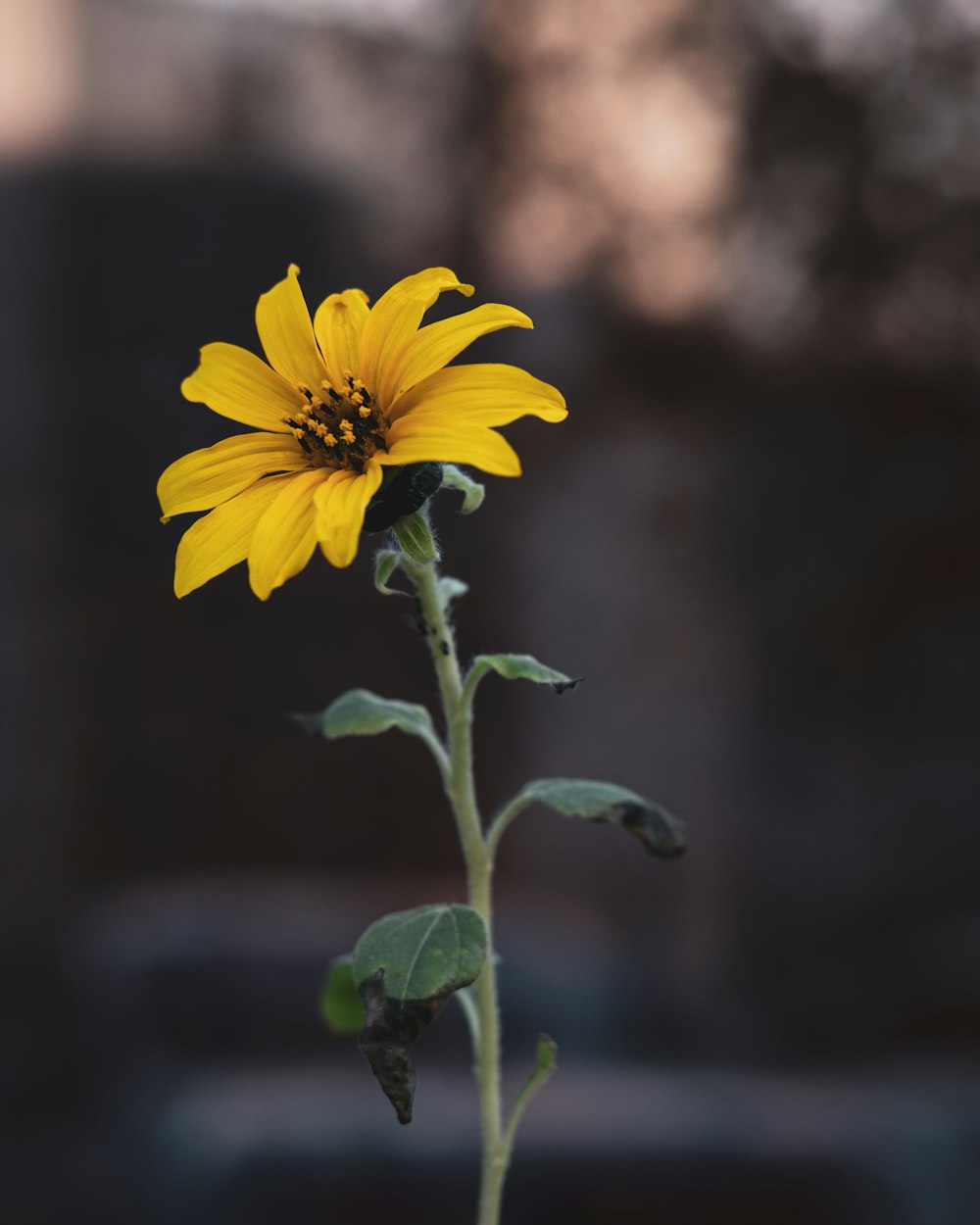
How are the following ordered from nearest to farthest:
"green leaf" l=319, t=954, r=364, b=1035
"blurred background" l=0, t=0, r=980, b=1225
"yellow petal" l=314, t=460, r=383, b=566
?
"yellow petal" l=314, t=460, r=383, b=566
"green leaf" l=319, t=954, r=364, b=1035
"blurred background" l=0, t=0, r=980, b=1225

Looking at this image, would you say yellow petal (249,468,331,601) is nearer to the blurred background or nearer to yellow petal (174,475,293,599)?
yellow petal (174,475,293,599)

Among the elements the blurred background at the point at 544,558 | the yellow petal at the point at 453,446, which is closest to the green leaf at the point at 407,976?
the yellow petal at the point at 453,446

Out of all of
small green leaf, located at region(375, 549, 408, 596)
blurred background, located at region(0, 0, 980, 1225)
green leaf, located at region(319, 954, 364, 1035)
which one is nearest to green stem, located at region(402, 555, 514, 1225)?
small green leaf, located at region(375, 549, 408, 596)

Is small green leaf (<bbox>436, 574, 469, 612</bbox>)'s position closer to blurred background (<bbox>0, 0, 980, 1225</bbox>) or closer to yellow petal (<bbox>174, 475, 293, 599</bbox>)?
yellow petal (<bbox>174, 475, 293, 599</bbox>)

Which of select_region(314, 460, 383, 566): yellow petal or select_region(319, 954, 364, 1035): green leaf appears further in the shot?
select_region(319, 954, 364, 1035): green leaf

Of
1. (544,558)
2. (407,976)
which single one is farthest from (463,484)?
(544,558)

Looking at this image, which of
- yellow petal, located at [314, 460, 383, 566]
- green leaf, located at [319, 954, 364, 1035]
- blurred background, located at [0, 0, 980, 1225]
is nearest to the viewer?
yellow petal, located at [314, 460, 383, 566]

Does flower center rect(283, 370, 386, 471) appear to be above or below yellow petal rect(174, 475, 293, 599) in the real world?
above

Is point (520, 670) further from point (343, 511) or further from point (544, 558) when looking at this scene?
point (544, 558)
